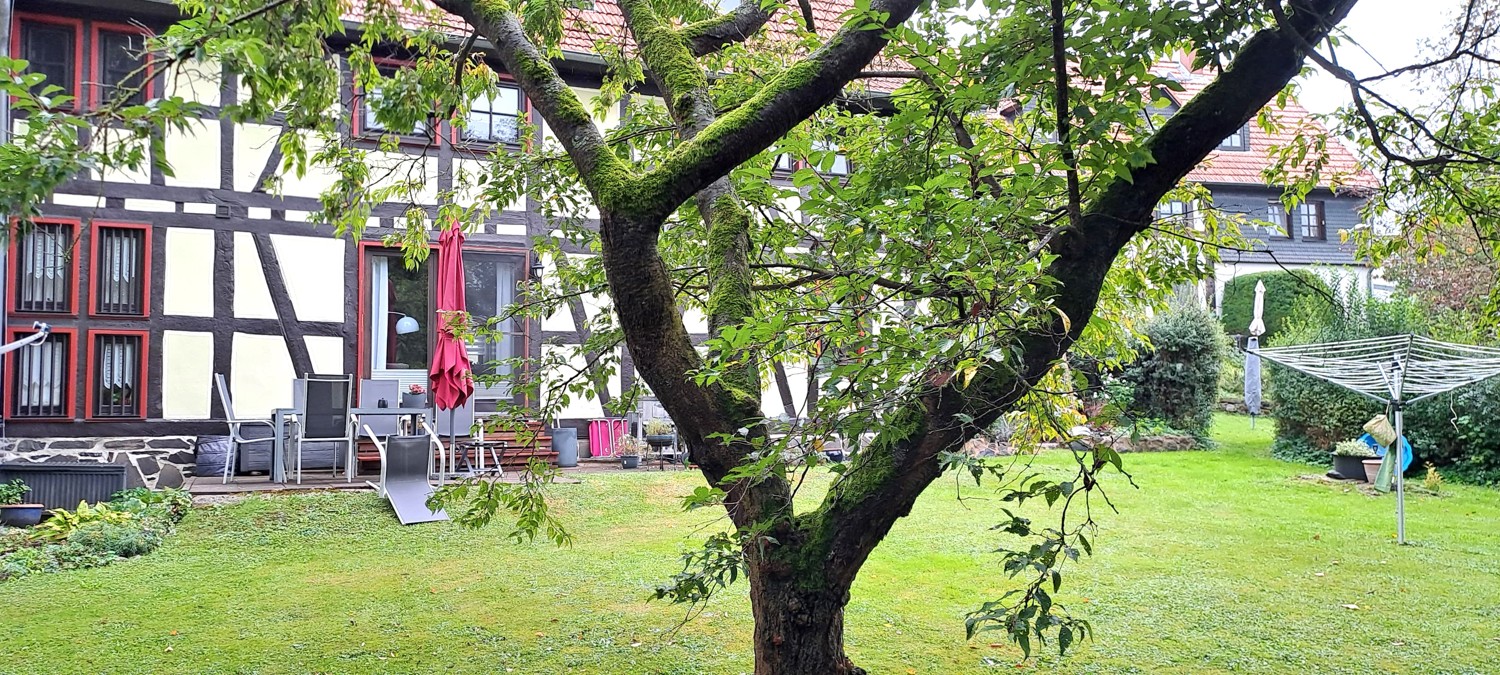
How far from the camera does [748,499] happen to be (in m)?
2.81

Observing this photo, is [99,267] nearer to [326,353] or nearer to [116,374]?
[116,374]

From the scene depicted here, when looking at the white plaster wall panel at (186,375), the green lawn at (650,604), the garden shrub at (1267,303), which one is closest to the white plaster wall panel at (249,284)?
the white plaster wall panel at (186,375)

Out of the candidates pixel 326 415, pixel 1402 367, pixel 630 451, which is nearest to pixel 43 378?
pixel 326 415

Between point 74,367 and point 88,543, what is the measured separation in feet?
12.4

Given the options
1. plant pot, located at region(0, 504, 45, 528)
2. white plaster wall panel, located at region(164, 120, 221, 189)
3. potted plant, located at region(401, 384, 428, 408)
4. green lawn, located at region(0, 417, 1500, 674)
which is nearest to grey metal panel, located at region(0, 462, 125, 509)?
plant pot, located at region(0, 504, 45, 528)

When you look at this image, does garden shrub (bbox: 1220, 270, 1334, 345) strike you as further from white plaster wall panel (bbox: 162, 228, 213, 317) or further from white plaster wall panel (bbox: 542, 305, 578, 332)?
white plaster wall panel (bbox: 162, 228, 213, 317)

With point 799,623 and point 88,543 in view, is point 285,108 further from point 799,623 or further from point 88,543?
point 88,543

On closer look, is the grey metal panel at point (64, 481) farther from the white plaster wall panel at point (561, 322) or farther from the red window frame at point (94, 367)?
the white plaster wall panel at point (561, 322)

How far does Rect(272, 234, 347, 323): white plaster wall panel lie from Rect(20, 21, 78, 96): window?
7.58ft

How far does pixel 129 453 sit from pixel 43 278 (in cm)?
180

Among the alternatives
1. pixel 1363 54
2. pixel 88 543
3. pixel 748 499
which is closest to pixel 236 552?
pixel 88 543

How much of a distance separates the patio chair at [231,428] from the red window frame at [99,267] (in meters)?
0.93

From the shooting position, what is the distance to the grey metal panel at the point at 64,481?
711 cm

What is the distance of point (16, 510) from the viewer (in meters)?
6.71
